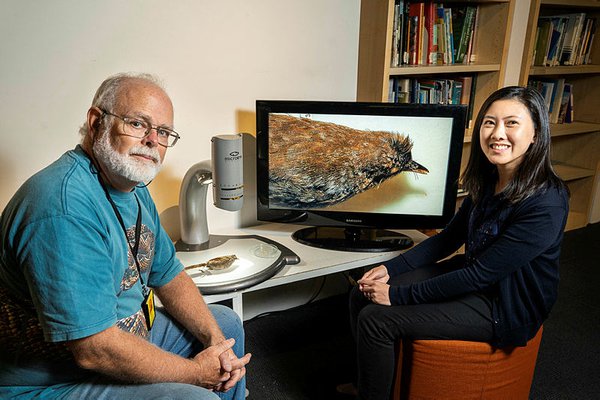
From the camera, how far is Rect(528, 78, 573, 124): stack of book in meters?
3.23

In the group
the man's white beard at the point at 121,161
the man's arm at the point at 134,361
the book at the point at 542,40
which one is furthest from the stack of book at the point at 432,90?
the man's arm at the point at 134,361

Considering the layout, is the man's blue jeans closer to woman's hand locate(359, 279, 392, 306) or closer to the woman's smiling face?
woman's hand locate(359, 279, 392, 306)

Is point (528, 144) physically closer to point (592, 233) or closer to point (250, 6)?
point (250, 6)

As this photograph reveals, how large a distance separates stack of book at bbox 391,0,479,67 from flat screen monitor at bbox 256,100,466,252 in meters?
0.52

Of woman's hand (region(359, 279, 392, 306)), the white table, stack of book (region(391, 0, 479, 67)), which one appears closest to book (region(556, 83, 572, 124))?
stack of book (region(391, 0, 479, 67))

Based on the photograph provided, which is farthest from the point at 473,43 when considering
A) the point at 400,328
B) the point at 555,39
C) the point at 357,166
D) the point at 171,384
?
the point at 171,384

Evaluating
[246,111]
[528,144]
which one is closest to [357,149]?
[246,111]

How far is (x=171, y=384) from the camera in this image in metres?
1.20

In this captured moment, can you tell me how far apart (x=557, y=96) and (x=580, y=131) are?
31 cm

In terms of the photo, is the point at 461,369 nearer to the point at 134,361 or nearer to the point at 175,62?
the point at 134,361

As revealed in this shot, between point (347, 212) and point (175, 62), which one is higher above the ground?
point (175, 62)

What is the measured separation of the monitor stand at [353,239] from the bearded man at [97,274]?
72 cm

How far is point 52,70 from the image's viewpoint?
5.29 ft

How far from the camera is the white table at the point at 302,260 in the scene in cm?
166
